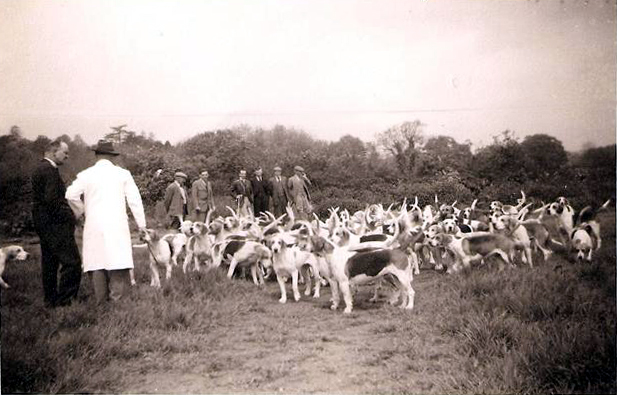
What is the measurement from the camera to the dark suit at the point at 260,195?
842cm

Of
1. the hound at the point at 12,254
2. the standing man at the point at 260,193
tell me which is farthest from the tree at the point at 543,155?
the hound at the point at 12,254

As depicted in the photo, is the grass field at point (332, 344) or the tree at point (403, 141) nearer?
the grass field at point (332, 344)

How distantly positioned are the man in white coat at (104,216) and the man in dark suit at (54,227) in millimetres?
114

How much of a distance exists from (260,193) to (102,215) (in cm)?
385

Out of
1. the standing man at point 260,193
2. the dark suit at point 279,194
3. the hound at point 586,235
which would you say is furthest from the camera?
the dark suit at point 279,194

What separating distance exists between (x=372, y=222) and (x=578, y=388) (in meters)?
5.67

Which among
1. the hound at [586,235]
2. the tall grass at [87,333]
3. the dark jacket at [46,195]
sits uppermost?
the dark jacket at [46,195]

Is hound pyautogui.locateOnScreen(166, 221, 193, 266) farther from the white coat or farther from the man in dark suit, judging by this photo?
the man in dark suit

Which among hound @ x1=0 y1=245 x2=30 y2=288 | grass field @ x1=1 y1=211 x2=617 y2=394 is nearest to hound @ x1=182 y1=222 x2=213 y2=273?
grass field @ x1=1 y1=211 x2=617 y2=394

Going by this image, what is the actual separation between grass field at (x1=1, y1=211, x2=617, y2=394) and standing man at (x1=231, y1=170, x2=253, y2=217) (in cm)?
303

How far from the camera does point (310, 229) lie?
6871mm

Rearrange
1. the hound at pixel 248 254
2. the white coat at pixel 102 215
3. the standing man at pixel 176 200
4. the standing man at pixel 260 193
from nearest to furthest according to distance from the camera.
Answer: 1. the white coat at pixel 102 215
2. the hound at pixel 248 254
3. the standing man at pixel 176 200
4. the standing man at pixel 260 193

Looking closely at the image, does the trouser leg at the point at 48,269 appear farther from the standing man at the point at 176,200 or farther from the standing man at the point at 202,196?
the standing man at the point at 202,196

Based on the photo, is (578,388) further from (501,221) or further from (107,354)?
(501,221)
